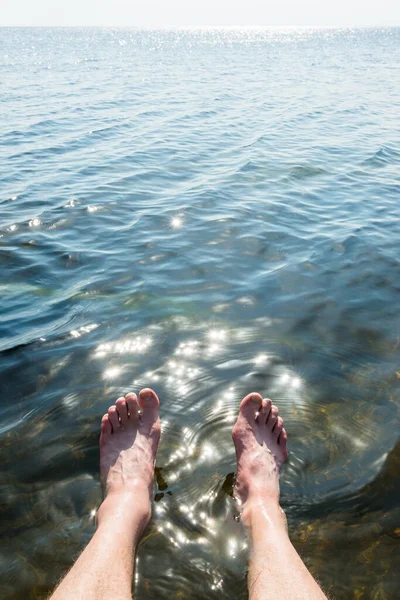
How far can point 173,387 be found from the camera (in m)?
3.73

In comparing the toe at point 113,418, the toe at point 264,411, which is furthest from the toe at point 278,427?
the toe at point 113,418

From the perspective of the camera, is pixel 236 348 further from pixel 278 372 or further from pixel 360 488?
pixel 360 488

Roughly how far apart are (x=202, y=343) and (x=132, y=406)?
100 centimetres

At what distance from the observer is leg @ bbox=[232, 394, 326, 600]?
219 centimetres

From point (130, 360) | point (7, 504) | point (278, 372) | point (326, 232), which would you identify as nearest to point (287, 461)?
point (278, 372)

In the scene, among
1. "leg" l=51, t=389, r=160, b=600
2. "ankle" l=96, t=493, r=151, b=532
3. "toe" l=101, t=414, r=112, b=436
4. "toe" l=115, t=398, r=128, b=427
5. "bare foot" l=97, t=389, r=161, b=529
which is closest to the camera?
"leg" l=51, t=389, r=160, b=600

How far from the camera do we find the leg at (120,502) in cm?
215

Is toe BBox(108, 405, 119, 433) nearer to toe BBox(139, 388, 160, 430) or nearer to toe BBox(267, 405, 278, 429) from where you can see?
toe BBox(139, 388, 160, 430)

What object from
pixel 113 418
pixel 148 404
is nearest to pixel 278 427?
pixel 148 404

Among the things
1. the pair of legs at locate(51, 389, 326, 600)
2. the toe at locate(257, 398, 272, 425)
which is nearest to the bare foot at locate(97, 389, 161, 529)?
the pair of legs at locate(51, 389, 326, 600)

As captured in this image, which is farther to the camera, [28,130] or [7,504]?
[28,130]

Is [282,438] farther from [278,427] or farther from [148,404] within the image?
[148,404]

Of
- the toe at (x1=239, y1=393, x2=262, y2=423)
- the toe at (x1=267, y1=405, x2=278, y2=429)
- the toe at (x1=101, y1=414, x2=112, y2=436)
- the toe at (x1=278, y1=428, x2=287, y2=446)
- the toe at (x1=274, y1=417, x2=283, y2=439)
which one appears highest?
the toe at (x1=239, y1=393, x2=262, y2=423)

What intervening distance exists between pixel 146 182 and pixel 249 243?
11.3 feet
